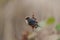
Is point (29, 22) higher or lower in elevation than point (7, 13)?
lower

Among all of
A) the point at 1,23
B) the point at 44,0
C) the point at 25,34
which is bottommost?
the point at 25,34

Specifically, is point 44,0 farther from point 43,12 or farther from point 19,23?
point 19,23

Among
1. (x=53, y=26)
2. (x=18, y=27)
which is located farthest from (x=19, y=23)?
(x=53, y=26)

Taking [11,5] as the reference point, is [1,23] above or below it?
below

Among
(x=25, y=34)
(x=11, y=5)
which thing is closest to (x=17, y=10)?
(x=11, y=5)

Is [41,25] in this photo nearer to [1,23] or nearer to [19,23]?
[19,23]
